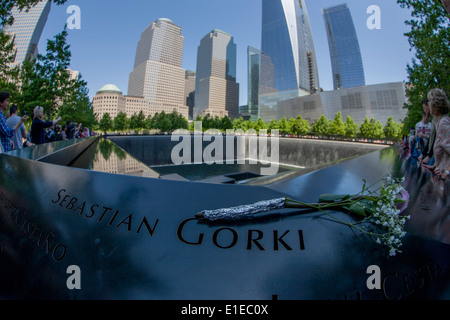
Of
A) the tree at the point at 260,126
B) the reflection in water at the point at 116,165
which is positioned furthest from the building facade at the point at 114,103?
the reflection in water at the point at 116,165

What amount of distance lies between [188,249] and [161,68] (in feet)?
513

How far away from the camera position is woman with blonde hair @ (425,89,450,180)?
2.99 meters

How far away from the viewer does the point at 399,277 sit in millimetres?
1041

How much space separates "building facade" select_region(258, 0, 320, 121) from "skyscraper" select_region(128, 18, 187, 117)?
2368 inches

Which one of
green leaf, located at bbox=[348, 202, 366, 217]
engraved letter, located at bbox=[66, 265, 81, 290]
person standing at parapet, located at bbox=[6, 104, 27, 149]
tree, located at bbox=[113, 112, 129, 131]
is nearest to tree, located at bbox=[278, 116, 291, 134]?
tree, located at bbox=[113, 112, 129, 131]

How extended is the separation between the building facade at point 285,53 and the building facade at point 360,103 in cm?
2335

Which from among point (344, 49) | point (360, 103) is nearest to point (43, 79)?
point (360, 103)

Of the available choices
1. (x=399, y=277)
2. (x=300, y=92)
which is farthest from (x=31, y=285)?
(x=300, y=92)

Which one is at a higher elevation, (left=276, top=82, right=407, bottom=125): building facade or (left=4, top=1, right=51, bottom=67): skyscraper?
(left=4, top=1, right=51, bottom=67): skyscraper

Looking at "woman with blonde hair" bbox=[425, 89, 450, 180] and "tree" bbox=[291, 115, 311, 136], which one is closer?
"woman with blonde hair" bbox=[425, 89, 450, 180]

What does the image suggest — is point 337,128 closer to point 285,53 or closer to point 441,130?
point 441,130

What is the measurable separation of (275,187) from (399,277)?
0.84m

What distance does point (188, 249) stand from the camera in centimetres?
113

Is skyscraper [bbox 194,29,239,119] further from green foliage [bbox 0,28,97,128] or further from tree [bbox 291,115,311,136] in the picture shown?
green foliage [bbox 0,28,97,128]
